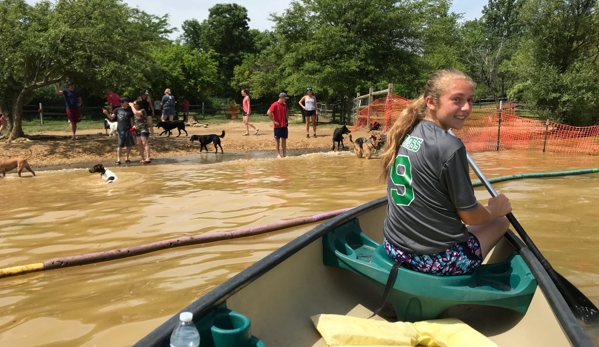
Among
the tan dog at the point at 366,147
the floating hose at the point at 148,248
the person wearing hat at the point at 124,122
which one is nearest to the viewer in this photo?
the floating hose at the point at 148,248

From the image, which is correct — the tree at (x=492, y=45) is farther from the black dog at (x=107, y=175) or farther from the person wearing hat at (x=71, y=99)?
the black dog at (x=107, y=175)

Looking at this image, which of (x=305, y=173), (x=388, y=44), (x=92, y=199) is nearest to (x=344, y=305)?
(x=92, y=199)

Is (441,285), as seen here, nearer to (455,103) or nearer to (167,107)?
(455,103)

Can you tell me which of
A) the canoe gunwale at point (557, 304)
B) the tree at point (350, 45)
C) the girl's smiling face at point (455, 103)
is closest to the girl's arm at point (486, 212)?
the canoe gunwale at point (557, 304)

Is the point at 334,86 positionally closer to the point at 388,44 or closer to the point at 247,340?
the point at 388,44

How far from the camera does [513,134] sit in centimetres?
1491

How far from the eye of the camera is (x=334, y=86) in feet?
74.7

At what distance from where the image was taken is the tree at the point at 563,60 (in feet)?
62.7

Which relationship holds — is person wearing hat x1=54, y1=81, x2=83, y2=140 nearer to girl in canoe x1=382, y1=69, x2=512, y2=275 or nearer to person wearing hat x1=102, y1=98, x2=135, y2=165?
person wearing hat x1=102, y1=98, x2=135, y2=165

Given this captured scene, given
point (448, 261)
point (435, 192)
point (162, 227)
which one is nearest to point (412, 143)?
point (435, 192)

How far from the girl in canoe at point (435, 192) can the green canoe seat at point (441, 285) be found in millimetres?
81

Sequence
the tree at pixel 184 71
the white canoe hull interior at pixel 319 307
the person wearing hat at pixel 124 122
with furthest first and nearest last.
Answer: the tree at pixel 184 71, the person wearing hat at pixel 124 122, the white canoe hull interior at pixel 319 307

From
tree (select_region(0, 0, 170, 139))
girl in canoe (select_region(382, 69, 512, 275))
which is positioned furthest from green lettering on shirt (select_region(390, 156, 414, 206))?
tree (select_region(0, 0, 170, 139))

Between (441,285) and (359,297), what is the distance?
658 mm
